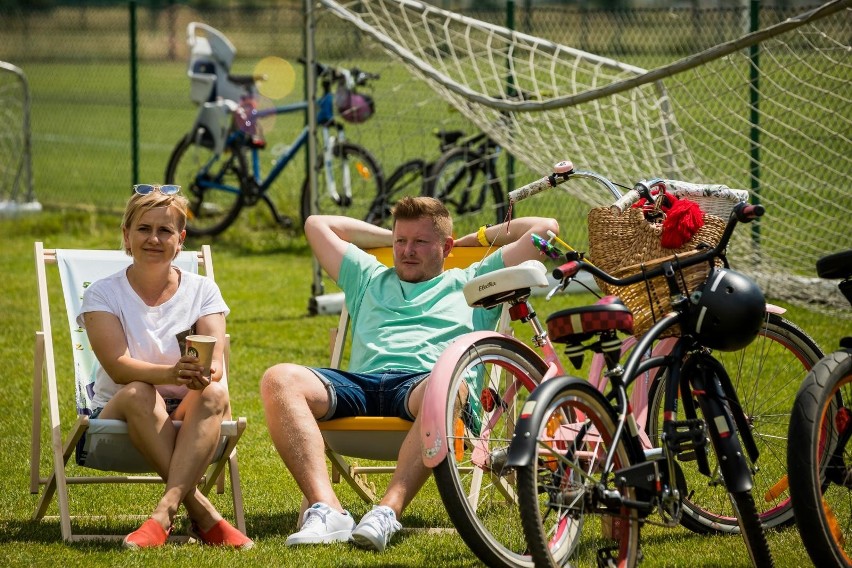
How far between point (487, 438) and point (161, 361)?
4.12ft

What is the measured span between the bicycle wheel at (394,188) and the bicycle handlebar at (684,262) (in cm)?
594

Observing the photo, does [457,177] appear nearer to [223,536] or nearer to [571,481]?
[223,536]

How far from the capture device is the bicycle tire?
3348 mm

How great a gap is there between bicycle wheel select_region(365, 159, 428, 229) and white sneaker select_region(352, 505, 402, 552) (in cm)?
566

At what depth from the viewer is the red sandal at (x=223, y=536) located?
169 inches

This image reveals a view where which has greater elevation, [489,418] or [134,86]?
[134,86]

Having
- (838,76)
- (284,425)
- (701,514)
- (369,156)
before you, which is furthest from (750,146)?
(284,425)

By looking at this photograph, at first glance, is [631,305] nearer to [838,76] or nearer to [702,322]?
[702,322]

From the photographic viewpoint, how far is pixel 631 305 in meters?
4.02

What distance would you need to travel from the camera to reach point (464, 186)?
32.8ft

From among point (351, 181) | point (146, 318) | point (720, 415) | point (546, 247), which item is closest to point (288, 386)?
point (146, 318)

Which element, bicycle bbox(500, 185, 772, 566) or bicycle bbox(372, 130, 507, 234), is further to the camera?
bicycle bbox(372, 130, 507, 234)

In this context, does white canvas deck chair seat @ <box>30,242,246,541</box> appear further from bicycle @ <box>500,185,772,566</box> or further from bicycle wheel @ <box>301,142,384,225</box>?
bicycle wheel @ <box>301,142,384,225</box>

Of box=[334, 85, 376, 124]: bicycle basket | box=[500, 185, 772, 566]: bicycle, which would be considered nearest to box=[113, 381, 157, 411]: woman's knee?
box=[500, 185, 772, 566]: bicycle
